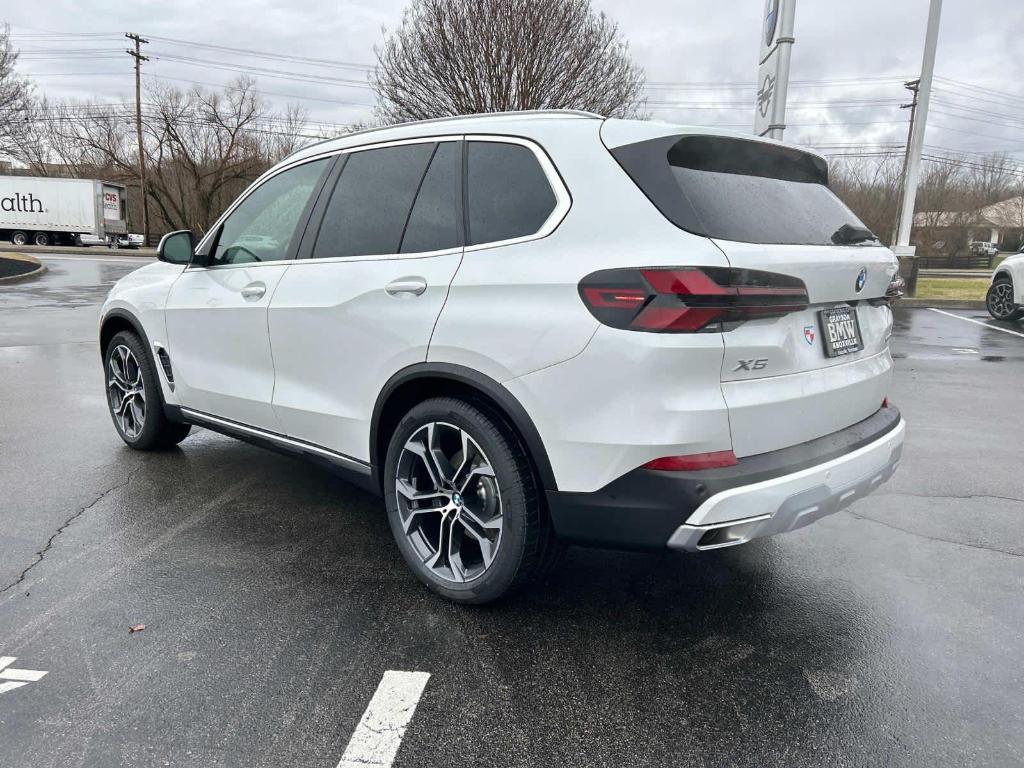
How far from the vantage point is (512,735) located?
2162mm

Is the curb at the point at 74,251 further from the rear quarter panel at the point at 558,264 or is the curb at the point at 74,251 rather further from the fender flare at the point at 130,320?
the rear quarter panel at the point at 558,264

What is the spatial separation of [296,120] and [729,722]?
5419 cm

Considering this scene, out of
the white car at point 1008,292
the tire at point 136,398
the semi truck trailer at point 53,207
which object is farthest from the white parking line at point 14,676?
the semi truck trailer at point 53,207

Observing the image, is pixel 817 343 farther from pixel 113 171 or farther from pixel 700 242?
pixel 113 171

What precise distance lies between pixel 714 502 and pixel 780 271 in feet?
2.52

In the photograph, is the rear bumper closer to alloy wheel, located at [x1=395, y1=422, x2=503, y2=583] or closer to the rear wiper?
alloy wheel, located at [x1=395, y1=422, x2=503, y2=583]

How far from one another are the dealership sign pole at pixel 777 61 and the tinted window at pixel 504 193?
7.45 m

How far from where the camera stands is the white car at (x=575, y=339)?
89.4 inches

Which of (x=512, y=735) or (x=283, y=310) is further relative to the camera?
(x=283, y=310)

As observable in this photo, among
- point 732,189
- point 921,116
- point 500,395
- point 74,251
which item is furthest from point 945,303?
point 74,251

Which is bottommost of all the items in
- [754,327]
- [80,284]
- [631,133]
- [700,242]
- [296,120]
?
[80,284]

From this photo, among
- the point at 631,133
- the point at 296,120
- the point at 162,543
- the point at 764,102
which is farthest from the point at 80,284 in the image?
the point at 296,120

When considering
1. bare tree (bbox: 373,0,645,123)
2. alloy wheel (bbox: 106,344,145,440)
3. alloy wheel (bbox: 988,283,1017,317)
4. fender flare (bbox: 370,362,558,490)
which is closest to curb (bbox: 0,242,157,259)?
bare tree (bbox: 373,0,645,123)

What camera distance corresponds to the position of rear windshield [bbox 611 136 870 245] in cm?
238
